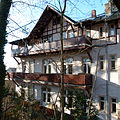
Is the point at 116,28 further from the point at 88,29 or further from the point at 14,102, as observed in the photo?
the point at 14,102

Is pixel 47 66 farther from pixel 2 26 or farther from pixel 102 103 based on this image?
pixel 2 26

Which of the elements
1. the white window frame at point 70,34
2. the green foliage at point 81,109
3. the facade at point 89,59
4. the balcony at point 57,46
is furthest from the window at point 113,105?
the white window frame at point 70,34

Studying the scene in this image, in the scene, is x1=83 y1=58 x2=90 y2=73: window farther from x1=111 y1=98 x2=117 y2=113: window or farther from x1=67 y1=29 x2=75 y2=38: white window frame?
x1=111 y1=98 x2=117 y2=113: window

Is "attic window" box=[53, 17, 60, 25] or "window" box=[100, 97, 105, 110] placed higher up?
"attic window" box=[53, 17, 60, 25]

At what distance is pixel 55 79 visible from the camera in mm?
21281

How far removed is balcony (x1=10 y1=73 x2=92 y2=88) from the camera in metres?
18.3

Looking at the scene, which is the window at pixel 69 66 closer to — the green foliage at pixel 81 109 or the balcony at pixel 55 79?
the balcony at pixel 55 79

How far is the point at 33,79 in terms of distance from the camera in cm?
2448

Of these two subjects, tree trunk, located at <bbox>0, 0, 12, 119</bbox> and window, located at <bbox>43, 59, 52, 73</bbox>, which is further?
window, located at <bbox>43, 59, 52, 73</bbox>

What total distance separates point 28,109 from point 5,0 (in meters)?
9.21

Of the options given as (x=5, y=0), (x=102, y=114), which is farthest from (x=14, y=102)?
(x=5, y=0)

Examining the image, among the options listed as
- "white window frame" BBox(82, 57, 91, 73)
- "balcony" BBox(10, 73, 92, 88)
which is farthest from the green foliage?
"white window frame" BBox(82, 57, 91, 73)

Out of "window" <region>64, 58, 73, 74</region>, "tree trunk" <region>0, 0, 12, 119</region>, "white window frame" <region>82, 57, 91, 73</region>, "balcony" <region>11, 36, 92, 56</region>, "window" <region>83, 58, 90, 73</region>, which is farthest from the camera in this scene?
"window" <region>64, 58, 73, 74</region>

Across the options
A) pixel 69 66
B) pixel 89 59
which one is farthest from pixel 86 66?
pixel 69 66
